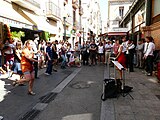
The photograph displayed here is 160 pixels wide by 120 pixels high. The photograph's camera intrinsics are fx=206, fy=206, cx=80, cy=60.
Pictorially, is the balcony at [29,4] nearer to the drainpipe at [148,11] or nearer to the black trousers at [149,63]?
the drainpipe at [148,11]

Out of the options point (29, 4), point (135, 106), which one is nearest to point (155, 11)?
point (135, 106)

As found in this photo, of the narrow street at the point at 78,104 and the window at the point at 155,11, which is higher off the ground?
the window at the point at 155,11

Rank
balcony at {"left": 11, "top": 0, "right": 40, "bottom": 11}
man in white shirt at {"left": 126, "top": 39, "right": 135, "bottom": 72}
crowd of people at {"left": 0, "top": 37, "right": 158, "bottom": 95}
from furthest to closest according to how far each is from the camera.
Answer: balcony at {"left": 11, "top": 0, "right": 40, "bottom": 11}
man in white shirt at {"left": 126, "top": 39, "right": 135, "bottom": 72}
crowd of people at {"left": 0, "top": 37, "right": 158, "bottom": 95}

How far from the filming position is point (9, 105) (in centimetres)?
563

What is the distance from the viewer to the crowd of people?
6664 millimetres

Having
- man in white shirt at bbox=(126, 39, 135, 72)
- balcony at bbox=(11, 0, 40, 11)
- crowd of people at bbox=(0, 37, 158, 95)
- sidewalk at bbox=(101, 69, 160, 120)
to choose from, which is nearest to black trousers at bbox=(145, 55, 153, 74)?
crowd of people at bbox=(0, 37, 158, 95)

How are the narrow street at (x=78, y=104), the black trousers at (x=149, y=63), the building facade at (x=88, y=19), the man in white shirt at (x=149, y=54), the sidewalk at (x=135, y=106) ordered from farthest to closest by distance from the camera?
1. the building facade at (x=88, y=19)
2. the black trousers at (x=149, y=63)
3. the man in white shirt at (x=149, y=54)
4. the narrow street at (x=78, y=104)
5. the sidewalk at (x=135, y=106)

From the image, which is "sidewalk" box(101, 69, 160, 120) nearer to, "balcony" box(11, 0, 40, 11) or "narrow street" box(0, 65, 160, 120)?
"narrow street" box(0, 65, 160, 120)

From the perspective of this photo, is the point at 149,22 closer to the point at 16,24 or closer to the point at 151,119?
the point at 16,24

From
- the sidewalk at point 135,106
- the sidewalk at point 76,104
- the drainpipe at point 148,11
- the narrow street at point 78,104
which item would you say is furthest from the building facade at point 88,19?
the sidewalk at point 135,106

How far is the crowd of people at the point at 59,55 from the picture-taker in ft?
21.9

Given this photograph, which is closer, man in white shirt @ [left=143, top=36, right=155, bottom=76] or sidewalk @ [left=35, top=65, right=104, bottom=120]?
sidewalk @ [left=35, top=65, right=104, bottom=120]

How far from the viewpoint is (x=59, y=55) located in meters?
13.9

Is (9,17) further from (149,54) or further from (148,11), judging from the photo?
(148,11)
